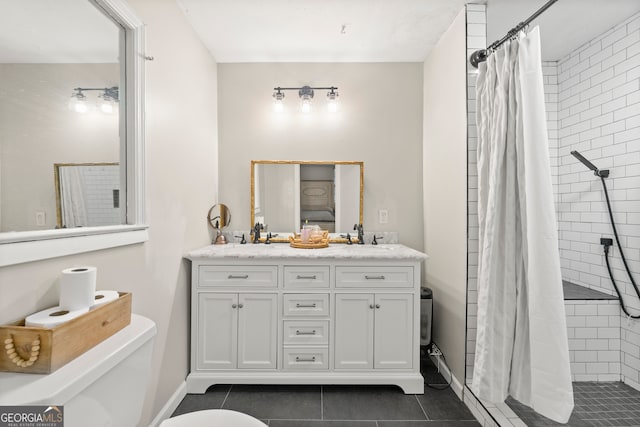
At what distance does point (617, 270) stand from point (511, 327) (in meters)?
1.32

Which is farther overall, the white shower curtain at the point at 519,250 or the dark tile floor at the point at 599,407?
the dark tile floor at the point at 599,407

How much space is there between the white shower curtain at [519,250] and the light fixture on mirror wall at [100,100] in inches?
70.8

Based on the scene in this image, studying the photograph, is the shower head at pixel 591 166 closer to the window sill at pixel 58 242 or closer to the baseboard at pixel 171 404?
the window sill at pixel 58 242

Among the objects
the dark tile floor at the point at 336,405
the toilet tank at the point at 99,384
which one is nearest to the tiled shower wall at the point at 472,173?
the dark tile floor at the point at 336,405

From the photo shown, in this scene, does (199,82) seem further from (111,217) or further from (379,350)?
→ (379,350)

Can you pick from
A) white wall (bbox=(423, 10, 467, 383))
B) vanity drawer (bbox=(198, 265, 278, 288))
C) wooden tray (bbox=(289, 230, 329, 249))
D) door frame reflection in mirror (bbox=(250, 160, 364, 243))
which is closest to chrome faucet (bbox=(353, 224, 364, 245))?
door frame reflection in mirror (bbox=(250, 160, 364, 243))

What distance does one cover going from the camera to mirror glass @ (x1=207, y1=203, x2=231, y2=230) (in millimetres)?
2463

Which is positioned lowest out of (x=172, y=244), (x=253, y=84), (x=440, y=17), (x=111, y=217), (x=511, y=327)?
(x=511, y=327)

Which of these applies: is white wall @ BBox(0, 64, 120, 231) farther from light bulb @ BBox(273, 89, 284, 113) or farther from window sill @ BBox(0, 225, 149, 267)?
light bulb @ BBox(273, 89, 284, 113)

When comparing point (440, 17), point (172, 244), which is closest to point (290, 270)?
point (172, 244)

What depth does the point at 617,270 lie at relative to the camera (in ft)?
6.95

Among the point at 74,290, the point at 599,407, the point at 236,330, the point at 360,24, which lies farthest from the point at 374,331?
the point at 360,24

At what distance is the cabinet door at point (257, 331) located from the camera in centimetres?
199

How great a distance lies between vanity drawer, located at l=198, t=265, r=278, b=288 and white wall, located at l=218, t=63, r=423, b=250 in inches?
28.1
